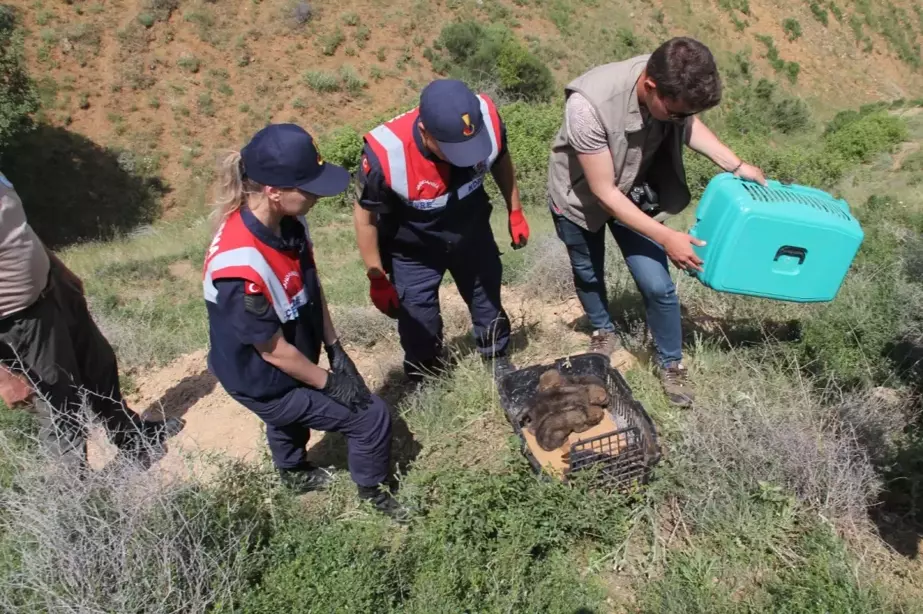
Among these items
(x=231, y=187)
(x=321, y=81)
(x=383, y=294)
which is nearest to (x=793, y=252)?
(x=383, y=294)

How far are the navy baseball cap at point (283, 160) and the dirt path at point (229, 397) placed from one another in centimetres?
157

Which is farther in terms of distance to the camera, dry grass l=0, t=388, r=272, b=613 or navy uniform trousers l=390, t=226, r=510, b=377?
navy uniform trousers l=390, t=226, r=510, b=377

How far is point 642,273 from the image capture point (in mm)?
2932

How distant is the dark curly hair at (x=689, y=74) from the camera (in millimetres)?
2211

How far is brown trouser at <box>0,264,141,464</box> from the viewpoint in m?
2.74

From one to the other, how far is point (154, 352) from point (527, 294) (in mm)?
2824

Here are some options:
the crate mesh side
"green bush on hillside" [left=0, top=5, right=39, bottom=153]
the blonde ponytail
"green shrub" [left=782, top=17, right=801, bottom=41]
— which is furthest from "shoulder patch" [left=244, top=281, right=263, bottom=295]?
"green shrub" [left=782, top=17, right=801, bottom=41]

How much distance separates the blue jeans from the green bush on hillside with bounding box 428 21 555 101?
58.2 ft

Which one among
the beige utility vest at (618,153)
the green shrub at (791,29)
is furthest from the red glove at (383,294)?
the green shrub at (791,29)

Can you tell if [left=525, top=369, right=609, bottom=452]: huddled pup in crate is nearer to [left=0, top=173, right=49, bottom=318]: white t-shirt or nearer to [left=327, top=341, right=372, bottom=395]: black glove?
[left=327, top=341, right=372, bottom=395]: black glove

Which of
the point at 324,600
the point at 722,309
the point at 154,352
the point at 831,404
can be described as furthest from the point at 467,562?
the point at 154,352

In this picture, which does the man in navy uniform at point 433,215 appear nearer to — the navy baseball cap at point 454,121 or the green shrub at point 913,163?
the navy baseball cap at point 454,121

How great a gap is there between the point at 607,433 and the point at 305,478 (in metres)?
1.39

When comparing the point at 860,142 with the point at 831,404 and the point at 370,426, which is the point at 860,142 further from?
the point at 370,426
